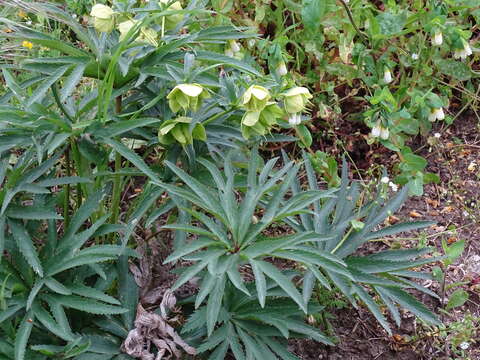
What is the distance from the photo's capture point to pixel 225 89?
1.61 m

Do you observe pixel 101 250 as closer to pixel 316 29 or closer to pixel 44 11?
pixel 44 11

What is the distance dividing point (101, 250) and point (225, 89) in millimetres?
478

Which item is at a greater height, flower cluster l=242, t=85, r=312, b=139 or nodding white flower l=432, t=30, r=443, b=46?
flower cluster l=242, t=85, r=312, b=139

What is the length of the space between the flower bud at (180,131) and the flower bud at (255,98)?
12 centimetres

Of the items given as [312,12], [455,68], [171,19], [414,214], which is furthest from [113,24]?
[455,68]

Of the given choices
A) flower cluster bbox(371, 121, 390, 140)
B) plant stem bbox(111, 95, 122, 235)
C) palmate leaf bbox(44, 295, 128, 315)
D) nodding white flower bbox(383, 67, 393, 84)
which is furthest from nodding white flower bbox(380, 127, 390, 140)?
palmate leaf bbox(44, 295, 128, 315)

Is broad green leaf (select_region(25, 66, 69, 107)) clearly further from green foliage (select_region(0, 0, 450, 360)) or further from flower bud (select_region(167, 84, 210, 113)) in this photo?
flower bud (select_region(167, 84, 210, 113))

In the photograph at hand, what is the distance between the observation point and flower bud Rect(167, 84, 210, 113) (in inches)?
55.1

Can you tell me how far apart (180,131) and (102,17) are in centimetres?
31

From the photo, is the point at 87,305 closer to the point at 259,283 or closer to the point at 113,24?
the point at 259,283

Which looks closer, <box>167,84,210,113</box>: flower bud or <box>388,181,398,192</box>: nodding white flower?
<box>167,84,210,113</box>: flower bud

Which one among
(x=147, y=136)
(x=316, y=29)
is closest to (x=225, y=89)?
(x=147, y=136)

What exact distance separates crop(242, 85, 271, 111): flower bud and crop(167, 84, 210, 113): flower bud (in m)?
0.09

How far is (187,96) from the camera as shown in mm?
1415
